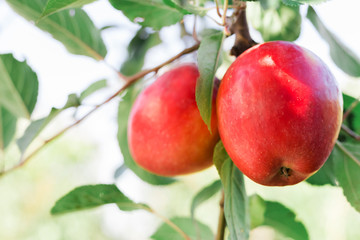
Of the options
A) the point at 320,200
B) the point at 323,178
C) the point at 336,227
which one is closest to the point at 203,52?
the point at 323,178

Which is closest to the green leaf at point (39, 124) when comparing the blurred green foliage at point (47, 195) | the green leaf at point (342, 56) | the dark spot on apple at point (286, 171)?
the dark spot on apple at point (286, 171)

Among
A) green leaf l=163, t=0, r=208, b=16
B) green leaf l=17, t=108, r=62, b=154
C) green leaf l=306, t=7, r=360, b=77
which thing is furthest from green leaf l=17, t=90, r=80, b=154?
green leaf l=306, t=7, r=360, b=77

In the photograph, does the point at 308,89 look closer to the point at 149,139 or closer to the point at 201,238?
the point at 149,139

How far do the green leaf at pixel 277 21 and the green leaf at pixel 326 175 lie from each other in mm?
257

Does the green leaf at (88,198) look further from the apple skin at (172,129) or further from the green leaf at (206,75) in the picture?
the green leaf at (206,75)

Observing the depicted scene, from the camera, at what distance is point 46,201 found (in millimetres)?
4793

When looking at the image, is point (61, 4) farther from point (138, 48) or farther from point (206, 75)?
point (138, 48)

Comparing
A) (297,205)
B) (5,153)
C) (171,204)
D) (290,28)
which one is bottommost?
(171,204)

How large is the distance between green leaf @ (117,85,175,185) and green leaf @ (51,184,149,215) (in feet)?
0.45

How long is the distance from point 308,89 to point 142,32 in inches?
26.0

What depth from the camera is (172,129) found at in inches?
23.9

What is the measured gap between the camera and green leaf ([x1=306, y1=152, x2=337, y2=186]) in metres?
0.60

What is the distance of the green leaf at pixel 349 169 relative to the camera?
0.58 m

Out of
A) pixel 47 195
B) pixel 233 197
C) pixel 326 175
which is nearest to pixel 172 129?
pixel 233 197
